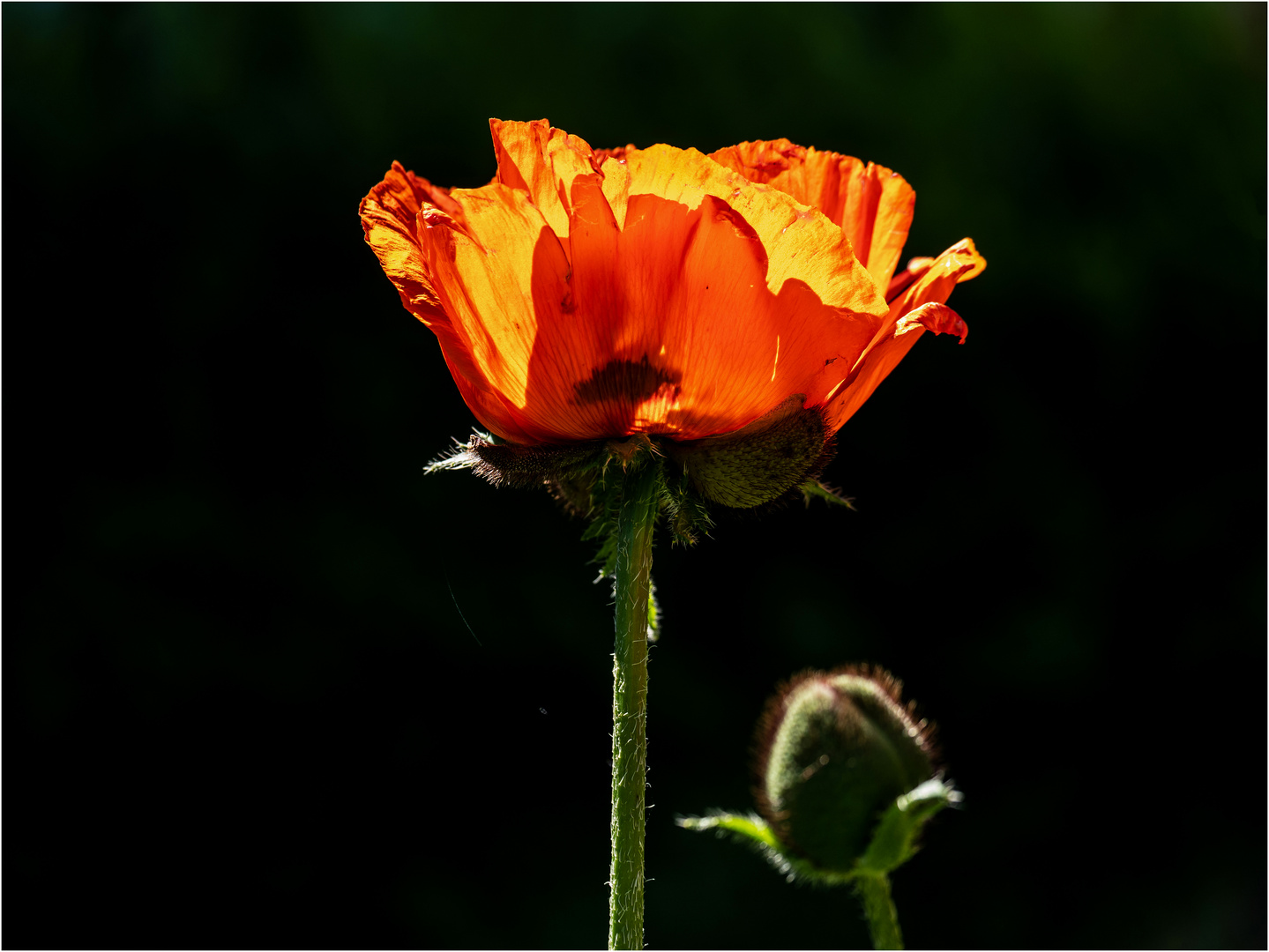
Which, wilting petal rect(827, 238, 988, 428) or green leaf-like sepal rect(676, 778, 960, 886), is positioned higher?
wilting petal rect(827, 238, 988, 428)

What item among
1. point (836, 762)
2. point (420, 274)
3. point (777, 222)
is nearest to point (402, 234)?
point (420, 274)

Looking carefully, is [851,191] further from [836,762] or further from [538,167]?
[836,762]

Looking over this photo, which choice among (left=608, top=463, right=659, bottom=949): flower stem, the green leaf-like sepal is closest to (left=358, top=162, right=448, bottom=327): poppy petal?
(left=608, top=463, right=659, bottom=949): flower stem

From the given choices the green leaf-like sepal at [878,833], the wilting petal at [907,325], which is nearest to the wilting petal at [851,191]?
the wilting petal at [907,325]

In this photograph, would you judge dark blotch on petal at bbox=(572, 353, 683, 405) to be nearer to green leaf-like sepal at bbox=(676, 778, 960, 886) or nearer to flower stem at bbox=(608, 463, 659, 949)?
flower stem at bbox=(608, 463, 659, 949)

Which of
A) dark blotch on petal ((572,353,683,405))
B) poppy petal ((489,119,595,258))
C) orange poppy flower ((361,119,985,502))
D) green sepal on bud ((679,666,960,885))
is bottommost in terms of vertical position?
green sepal on bud ((679,666,960,885))

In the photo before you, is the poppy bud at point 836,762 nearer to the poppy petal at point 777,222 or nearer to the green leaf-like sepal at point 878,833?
the green leaf-like sepal at point 878,833

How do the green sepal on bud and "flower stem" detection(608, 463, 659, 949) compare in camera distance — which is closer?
"flower stem" detection(608, 463, 659, 949)
